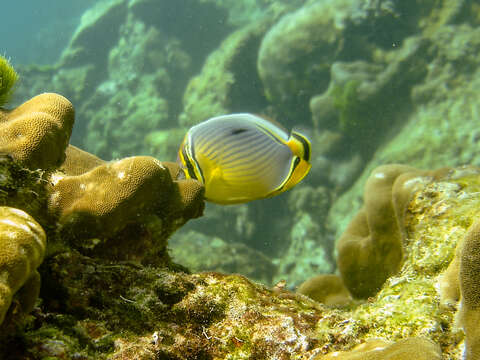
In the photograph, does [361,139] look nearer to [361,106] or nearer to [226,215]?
[361,106]

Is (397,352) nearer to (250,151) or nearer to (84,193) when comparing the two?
(250,151)

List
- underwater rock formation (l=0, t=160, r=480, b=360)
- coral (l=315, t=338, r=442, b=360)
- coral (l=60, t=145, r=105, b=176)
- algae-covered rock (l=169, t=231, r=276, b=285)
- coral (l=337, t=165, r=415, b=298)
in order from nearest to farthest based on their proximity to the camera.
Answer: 1. coral (l=315, t=338, r=442, b=360)
2. underwater rock formation (l=0, t=160, r=480, b=360)
3. coral (l=60, t=145, r=105, b=176)
4. coral (l=337, t=165, r=415, b=298)
5. algae-covered rock (l=169, t=231, r=276, b=285)

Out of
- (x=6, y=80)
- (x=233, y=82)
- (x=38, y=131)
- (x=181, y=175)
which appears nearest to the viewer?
(x=38, y=131)

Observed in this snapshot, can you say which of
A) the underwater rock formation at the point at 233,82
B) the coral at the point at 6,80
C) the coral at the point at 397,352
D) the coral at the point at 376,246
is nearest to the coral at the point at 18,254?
the coral at the point at 6,80

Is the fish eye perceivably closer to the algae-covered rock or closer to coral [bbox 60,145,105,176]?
coral [bbox 60,145,105,176]

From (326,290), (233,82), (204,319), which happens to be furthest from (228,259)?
(204,319)

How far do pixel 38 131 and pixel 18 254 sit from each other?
0.90 m

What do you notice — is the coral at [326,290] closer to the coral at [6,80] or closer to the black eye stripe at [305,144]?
the black eye stripe at [305,144]

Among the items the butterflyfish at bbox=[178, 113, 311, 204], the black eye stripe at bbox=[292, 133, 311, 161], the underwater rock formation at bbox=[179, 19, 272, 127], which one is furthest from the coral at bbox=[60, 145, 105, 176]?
the underwater rock formation at bbox=[179, 19, 272, 127]

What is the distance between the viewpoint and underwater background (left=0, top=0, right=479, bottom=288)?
8.07 meters

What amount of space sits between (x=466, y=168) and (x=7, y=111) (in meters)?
3.35

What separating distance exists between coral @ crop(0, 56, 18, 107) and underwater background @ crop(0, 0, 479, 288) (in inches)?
177

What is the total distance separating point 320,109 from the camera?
31.6 feet

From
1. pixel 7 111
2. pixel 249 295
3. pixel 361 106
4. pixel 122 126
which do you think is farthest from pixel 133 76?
pixel 249 295
